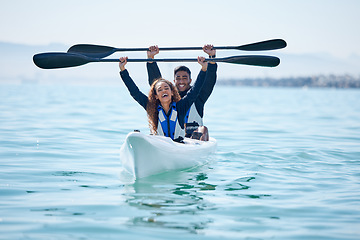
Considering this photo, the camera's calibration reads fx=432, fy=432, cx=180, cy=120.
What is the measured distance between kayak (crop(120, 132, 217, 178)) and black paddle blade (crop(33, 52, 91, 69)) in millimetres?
2037

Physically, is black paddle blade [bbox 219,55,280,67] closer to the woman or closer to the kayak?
the woman

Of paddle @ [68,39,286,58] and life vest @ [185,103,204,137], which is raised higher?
paddle @ [68,39,286,58]

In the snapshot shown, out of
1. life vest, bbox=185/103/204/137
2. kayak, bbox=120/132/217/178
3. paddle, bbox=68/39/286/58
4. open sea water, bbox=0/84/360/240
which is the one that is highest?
paddle, bbox=68/39/286/58

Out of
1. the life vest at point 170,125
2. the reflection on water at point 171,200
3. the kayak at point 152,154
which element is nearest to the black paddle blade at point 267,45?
the life vest at point 170,125

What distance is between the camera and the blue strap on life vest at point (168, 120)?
6.46 metres

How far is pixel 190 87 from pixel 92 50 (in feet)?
6.66

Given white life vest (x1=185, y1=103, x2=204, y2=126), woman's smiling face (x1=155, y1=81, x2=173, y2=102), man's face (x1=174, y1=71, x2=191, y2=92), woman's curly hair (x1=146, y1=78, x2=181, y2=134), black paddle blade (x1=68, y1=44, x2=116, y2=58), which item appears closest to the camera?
woman's smiling face (x1=155, y1=81, x2=173, y2=102)

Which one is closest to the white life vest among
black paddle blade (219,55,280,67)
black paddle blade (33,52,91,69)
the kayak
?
black paddle blade (219,55,280,67)

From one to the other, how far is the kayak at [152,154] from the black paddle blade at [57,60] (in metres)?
2.04

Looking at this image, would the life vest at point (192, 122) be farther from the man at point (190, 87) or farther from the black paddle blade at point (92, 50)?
the black paddle blade at point (92, 50)

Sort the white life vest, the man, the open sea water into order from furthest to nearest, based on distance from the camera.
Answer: the white life vest < the man < the open sea water

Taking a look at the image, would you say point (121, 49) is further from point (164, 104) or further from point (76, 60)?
point (164, 104)

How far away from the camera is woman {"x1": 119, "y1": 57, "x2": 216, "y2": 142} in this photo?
252 inches

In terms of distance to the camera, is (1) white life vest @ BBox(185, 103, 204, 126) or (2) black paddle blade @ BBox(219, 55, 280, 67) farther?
(1) white life vest @ BBox(185, 103, 204, 126)
